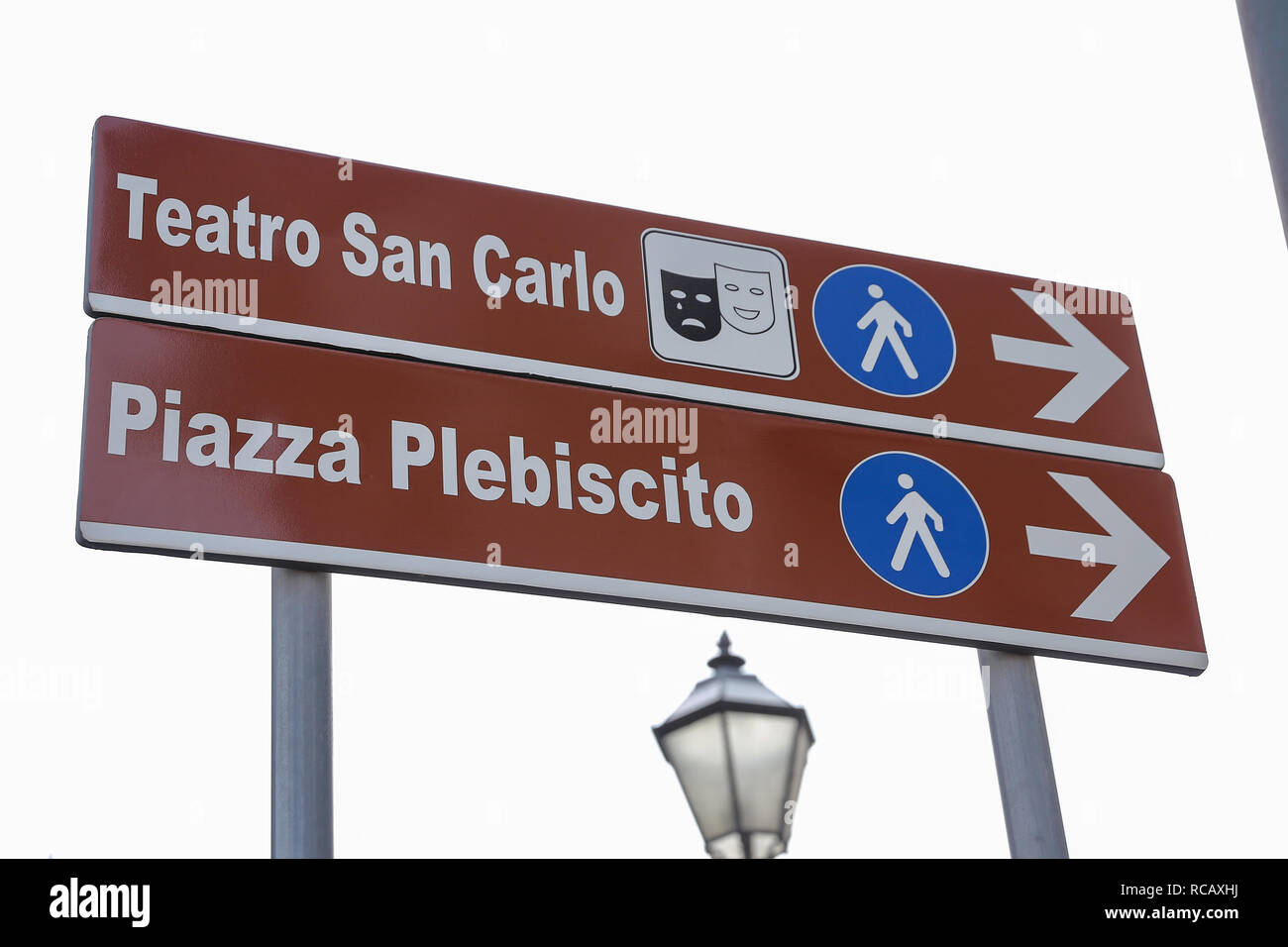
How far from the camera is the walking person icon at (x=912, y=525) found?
3.54m

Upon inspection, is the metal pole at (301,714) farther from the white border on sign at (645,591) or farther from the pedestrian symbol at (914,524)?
the pedestrian symbol at (914,524)

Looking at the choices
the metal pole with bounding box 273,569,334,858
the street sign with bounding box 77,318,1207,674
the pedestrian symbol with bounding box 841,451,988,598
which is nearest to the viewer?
the metal pole with bounding box 273,569,334,858

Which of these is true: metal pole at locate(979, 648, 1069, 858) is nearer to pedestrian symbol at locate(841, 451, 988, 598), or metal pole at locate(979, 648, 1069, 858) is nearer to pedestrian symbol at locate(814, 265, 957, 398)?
pedestrian symbol at locate(841, 451, 988, 598)

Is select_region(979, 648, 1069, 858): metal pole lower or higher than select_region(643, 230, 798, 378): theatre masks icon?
lower

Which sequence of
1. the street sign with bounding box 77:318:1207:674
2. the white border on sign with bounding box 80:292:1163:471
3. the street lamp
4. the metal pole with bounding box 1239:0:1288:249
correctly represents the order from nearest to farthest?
the metal pole with bounding box 1239:0:1288:249 < the street sign with bounding box 77:318:1207:674 < the white border on sign with bounding box 80:292:1163:471 < the street lamp

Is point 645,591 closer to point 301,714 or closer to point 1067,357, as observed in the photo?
point 301,714

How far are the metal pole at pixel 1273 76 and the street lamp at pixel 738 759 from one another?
2975mm

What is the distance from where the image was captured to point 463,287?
345cm

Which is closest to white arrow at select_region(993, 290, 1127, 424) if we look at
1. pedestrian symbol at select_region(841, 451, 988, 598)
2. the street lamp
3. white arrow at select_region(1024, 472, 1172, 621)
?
white arrow at select_region(1024, 472, 1172, 621)

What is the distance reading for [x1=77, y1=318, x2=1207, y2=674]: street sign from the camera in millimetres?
3002

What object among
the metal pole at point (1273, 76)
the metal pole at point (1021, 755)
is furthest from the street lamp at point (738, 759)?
the metal pole at point (1273, 76)

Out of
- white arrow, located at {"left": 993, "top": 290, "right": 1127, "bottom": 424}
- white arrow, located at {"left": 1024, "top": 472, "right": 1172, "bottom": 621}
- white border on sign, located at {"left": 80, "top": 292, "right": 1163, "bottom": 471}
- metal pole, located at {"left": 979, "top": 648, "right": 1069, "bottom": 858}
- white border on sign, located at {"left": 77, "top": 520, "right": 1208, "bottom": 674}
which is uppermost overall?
white arrow, located at {"left": 993, "top": 290, "right": 1127, "bottom": 424}
